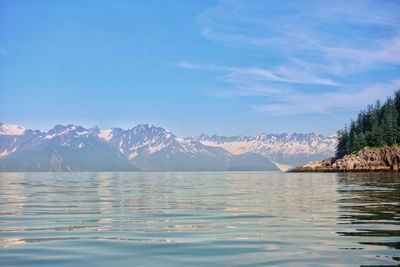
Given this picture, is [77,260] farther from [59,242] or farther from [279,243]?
[279,243]

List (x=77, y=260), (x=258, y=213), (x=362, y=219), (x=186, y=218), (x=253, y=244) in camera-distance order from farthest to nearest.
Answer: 1. (x=258, y=213)
2. (x=186, y=218)
3. (x=362, y=219)
4. (x=253, y=244)
5. (x=77, y=260)

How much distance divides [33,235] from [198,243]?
669 centimetres

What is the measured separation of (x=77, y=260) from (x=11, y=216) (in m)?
14.0

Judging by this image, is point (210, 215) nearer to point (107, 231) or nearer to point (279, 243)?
point (107, 231)

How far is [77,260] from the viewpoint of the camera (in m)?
14.6

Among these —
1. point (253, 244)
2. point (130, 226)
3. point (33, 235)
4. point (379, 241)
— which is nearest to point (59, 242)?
point (33, 235)

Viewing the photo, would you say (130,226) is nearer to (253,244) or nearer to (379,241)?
(253,244)

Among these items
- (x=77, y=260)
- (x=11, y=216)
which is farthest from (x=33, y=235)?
(x=11, y=216)

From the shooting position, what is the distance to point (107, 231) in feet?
68.2

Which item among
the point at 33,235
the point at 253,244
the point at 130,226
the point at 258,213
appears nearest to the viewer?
the point at 253,244

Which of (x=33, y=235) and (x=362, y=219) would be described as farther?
(x=362, y=219)

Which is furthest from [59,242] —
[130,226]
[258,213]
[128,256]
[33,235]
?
[258,213]

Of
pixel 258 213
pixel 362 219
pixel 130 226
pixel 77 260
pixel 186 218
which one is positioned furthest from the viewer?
pixel 258 213

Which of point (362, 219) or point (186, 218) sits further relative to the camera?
point (186, 218)
